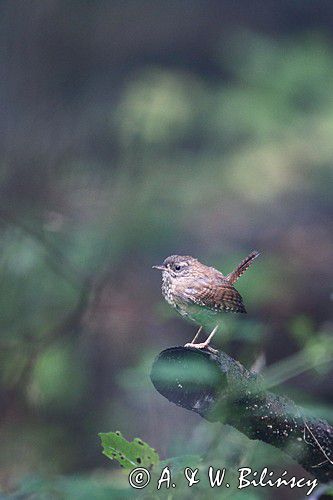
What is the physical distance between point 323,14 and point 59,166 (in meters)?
6.76

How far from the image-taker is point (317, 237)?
5.68 meters

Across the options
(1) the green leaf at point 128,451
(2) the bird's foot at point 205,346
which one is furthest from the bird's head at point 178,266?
(1) the green leaf at point 128,451

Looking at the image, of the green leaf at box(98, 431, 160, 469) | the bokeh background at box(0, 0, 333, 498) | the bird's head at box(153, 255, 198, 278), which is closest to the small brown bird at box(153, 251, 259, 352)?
the bird's head at box(153, 255, 198, 278)

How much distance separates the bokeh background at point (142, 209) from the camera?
7.87ft

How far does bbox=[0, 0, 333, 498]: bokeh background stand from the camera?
2.40 m

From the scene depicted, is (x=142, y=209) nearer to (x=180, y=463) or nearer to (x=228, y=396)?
(x=180, y=463)

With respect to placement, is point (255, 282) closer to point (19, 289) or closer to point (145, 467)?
point (145, 467)

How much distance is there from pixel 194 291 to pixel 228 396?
181 millimetres

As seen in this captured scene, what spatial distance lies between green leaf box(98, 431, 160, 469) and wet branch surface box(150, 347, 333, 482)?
4.0 inches

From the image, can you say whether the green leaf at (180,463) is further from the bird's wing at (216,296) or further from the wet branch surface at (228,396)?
the bird's wing at (216,296)

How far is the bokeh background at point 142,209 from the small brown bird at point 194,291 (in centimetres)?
29

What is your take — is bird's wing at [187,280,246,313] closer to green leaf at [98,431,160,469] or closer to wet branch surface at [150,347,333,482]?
wet branch surface at [150,347,333,482]

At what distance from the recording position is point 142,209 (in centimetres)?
335

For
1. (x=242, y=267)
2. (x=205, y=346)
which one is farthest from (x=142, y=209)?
(x=205, y=346)
